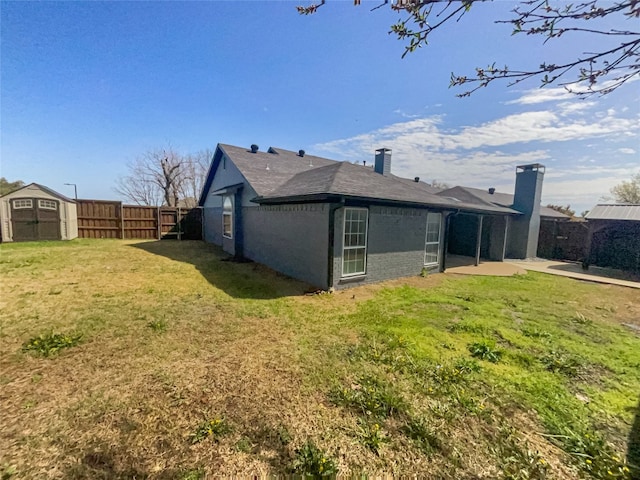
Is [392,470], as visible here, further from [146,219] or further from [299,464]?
[146,219]

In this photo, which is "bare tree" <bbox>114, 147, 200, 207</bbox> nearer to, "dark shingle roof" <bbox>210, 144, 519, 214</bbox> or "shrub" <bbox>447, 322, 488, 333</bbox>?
"dark shingle roof" <bbox>210, 144, 519, 214</bbox>

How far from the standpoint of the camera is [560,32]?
5.44 ft

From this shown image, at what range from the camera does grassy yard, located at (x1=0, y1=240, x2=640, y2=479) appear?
2.21 metres

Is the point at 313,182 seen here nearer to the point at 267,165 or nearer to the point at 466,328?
the point at 267,165

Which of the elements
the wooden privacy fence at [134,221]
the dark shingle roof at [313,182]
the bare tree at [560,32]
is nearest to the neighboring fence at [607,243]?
the dark shingle roof at [313,182]

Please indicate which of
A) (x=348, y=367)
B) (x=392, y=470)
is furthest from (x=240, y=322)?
(x=392, y=470)

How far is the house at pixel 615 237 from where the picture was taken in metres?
12.1

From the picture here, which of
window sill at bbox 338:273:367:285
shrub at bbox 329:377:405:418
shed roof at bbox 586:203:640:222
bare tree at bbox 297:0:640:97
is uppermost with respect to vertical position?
bare tree at bbox 297:0:640:97

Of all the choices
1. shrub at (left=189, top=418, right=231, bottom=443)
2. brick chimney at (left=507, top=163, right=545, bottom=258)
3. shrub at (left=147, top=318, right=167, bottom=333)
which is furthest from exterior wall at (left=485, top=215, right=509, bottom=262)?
shrub at (left=189, top=418, right=231, bottom=443)

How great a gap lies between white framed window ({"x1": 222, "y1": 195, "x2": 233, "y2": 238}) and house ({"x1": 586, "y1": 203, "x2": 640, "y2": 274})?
17.6 meters

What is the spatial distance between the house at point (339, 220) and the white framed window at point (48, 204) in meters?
8.02

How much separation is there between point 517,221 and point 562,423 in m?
16.3

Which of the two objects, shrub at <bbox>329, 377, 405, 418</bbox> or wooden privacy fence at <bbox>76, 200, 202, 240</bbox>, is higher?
wooden privacy fence at <bbox>76, 200, 202, 240</bbox>

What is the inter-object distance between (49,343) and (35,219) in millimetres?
14503
